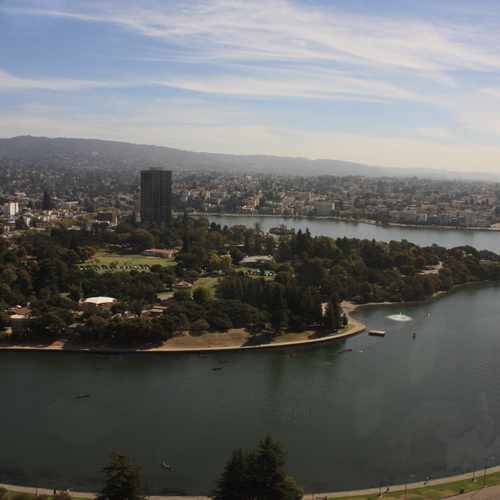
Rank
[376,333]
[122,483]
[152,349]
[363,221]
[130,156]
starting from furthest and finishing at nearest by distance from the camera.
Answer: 1. [130,156]
2. [363,221]
3. [376,333]
4. [152,349]
5. [122,483]

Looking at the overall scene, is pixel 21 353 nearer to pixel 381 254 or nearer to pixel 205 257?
pixel 205 257

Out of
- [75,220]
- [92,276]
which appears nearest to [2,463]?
[92,276]

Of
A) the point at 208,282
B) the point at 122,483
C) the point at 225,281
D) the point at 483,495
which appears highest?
the point at 225,281

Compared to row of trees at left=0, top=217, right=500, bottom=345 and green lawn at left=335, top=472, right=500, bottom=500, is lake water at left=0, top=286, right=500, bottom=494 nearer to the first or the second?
green lawn at left=335, top=472, right=500, bottom=500

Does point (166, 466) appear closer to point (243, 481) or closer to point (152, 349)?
point (243, 481)

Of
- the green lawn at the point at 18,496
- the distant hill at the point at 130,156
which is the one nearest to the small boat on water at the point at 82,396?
the green lawn at the point at 18,496

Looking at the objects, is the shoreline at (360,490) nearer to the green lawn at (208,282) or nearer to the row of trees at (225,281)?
the row of trees at (225,281)

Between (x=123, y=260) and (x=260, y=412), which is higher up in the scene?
(x=123, y=260)

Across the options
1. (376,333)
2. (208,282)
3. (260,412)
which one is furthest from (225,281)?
(260,412)
